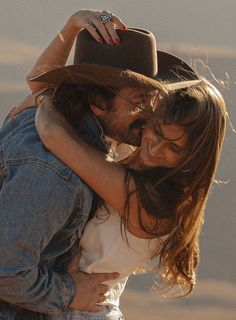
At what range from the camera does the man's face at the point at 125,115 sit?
3.08m

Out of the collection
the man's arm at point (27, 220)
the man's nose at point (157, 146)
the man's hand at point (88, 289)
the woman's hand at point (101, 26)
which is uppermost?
the woman's hand at point (101, 26)

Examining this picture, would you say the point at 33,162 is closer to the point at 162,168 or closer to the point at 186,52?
the point at 162,168

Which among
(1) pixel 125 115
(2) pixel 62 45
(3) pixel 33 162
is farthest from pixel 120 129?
(2) pixel 62 45

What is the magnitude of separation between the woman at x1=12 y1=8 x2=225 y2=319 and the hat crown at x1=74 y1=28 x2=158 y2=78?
0.10 metres

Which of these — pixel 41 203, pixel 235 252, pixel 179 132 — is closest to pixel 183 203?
pixel 179 132

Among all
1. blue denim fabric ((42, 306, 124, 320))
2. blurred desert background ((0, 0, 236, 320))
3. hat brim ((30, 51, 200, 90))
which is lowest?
blurred desert background ((0, 0, 236, 320))

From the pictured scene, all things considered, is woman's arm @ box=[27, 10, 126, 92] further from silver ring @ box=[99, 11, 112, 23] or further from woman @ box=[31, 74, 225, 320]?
woman @ box=[31, 74, 225, 320]

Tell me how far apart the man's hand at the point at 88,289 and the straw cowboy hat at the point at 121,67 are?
539 millimetres

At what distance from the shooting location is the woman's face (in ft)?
10.0

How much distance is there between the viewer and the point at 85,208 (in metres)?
3.05

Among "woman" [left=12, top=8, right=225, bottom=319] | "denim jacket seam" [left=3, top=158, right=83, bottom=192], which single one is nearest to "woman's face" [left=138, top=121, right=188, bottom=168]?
"woman" [left=12, top=8, right=225, bottom=319]

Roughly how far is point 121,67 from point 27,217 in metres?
0.51

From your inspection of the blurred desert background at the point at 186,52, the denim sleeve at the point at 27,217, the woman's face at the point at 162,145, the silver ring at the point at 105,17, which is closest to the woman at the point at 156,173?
the woman's face at the point at 162,145

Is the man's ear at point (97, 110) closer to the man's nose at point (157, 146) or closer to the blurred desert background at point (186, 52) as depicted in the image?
the man's nose at point (157, 146)
